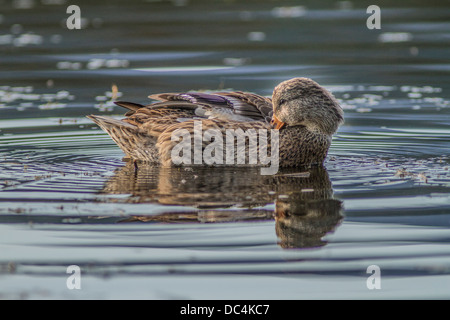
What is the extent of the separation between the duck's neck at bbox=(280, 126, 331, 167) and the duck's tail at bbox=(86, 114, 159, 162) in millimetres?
1397

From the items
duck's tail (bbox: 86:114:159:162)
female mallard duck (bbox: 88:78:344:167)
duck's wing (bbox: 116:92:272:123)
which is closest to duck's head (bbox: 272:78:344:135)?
female mallard duck (bbox: 88:78:344:167)

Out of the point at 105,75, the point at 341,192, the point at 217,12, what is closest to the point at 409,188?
the point at 341,192

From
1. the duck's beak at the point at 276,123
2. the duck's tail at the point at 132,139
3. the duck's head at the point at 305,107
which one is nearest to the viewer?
the duck's head at the point at 305,107

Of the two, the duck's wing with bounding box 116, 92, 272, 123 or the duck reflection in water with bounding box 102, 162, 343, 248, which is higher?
the duck's wing with bounding box 116, 92, 272, 123

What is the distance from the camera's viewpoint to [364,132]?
1054 cm

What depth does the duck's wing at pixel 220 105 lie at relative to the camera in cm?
873

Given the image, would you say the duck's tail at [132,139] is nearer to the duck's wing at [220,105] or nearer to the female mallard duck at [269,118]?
the female mallard duck at [269,118]

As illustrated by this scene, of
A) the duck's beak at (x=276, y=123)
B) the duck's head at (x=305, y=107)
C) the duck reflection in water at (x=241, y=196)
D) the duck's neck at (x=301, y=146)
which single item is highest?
the duck's head at (x=305, y=107)

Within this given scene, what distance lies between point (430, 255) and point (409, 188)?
1.87 m

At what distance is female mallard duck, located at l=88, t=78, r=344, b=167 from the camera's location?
8.64 meters

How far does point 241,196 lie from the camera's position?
24.1 feet

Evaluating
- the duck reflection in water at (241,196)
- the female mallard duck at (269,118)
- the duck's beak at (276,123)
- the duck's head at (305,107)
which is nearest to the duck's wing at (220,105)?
the female mallard duck at (269,118)

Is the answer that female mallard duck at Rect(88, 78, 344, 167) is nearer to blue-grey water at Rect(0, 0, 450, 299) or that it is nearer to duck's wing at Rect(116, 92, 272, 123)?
duck's wing at Rect(116, 92, 272, 123)

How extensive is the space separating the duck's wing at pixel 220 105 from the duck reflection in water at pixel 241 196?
579 mm
